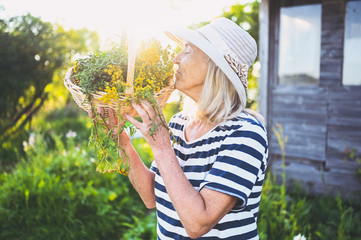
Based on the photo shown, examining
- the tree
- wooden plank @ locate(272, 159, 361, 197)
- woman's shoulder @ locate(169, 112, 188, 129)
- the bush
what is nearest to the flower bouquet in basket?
woman's shoulder @ locate(169, 112, 188, 129)

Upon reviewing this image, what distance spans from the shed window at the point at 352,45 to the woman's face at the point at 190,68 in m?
3.54

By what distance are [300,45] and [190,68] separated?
369cm

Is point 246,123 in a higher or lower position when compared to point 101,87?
lower

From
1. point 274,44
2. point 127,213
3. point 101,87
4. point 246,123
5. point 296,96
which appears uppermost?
point 274,44

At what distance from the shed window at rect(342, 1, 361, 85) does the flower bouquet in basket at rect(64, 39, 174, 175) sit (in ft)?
11.9

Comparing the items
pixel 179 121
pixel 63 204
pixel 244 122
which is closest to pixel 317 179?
pixel 63 204

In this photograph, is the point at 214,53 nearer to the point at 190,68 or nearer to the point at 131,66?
the point at 190,68

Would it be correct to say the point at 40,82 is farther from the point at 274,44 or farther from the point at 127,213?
the point at 274,44

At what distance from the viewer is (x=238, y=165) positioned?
119 centimetres

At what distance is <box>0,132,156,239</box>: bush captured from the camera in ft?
10.8

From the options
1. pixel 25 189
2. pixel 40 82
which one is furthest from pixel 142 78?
pixel 40 82

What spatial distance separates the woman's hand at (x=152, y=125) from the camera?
1.25 metres

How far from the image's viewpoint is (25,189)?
3.60m

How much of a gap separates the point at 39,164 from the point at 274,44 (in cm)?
382
